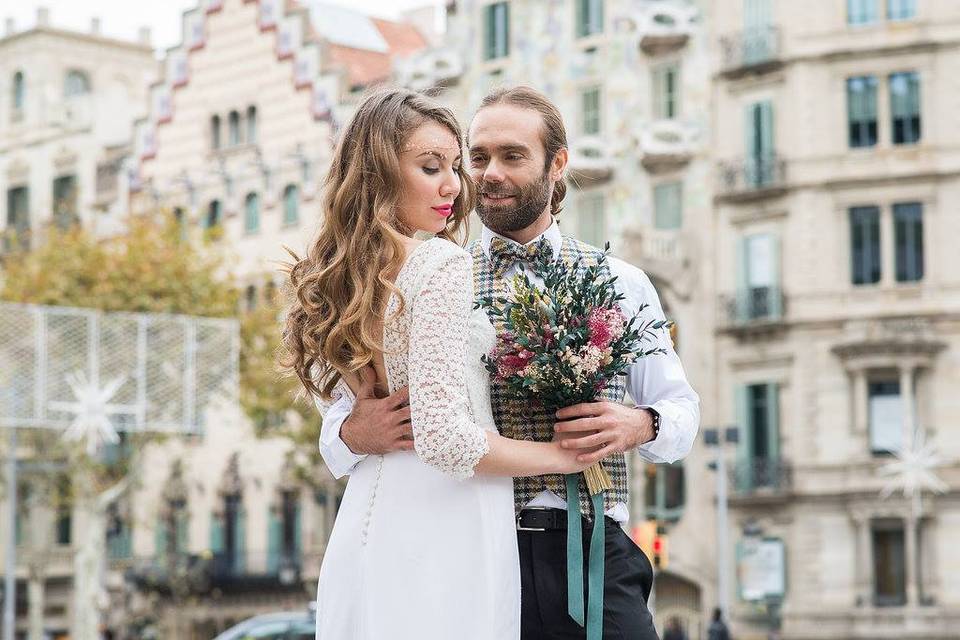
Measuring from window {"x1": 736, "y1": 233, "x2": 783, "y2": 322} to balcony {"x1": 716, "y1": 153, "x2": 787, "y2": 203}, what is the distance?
0.94 m

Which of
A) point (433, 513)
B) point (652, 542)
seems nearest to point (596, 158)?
point (652, 542)

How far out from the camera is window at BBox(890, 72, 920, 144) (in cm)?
4425

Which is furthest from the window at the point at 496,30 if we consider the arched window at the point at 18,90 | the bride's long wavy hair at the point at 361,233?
the bride's long wavy hair at the point at 361,233

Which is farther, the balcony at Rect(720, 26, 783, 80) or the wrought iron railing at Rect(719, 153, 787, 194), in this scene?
the balcony at Rect(720, 26, 783, 80)

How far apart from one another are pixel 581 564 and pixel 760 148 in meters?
40.7

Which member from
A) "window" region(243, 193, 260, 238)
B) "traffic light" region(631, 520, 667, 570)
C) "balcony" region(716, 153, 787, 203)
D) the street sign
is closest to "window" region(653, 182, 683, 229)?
"balcony" region(716, 153, 787, 203)

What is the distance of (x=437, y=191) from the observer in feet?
19.8

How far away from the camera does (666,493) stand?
152 ft

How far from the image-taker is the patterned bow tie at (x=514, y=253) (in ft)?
20.5

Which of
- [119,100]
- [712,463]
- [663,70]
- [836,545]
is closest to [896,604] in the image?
[836,545]

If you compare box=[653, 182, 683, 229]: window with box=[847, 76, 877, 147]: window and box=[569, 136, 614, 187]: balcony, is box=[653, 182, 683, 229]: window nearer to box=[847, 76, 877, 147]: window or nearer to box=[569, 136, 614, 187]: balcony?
box=[569, 136, 614, 187]: balcony

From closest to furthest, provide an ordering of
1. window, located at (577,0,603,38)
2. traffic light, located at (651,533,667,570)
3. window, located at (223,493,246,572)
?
traffic light, located at (651,533,667,570) → window, located at (577,0,603,38) → window, located at (223,493,246,572)

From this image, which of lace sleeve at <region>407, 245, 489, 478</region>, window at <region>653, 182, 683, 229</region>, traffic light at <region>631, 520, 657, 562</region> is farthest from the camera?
window at <region>653, 182, 683, 229</region>

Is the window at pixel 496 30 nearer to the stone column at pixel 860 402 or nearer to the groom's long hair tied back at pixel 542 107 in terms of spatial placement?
the stone column at pixel 860 402
